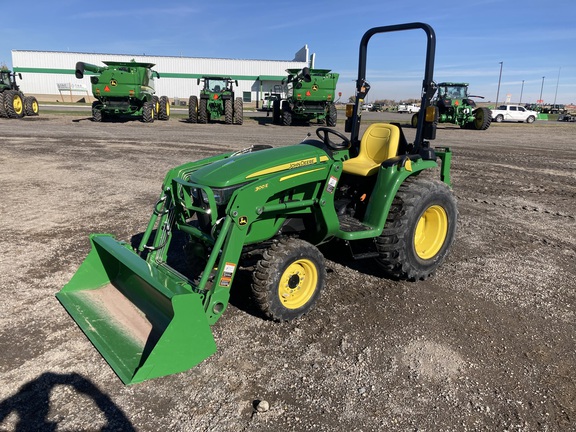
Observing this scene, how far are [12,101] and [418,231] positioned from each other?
2154 centimetres

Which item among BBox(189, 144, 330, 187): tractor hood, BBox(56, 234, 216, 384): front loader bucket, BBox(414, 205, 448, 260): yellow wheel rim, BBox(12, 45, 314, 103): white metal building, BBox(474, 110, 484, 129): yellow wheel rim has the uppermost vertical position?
BBox(12, 45, 314, 103): white metal building

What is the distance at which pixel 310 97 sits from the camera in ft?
70.0

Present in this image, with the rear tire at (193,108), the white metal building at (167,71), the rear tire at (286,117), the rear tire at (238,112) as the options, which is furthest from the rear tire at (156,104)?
the white metal building at (167,71)

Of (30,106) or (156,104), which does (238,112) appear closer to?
(156,104)

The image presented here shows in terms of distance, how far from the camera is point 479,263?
479 cm

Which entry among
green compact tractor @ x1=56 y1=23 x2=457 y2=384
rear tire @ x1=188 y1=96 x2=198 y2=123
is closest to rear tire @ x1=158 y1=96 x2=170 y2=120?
rear tire @ x1=188 y1=96 x2=198 y2=123

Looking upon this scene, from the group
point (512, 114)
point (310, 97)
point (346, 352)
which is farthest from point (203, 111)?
point (512, 114)

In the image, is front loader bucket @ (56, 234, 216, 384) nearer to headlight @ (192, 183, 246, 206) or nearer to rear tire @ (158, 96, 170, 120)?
headlight @ (192, 183, 246, 206)

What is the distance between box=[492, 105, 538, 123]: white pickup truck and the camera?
107 feet

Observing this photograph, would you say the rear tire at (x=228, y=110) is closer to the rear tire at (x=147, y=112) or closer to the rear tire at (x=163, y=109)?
the rear tire at (x=163, y=109)

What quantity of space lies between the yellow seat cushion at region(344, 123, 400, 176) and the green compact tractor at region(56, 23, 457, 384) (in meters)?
0.01

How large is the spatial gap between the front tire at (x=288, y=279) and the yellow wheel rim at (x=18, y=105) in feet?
71.2

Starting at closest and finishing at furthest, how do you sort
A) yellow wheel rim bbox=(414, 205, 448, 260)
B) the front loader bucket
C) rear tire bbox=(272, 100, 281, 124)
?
the front loader bucket, yellow wheel rim bbox=(414, 205, 448, 260), rear tire bbox=(272, 100, 281, 124)

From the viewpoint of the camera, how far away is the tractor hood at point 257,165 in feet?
10.9
